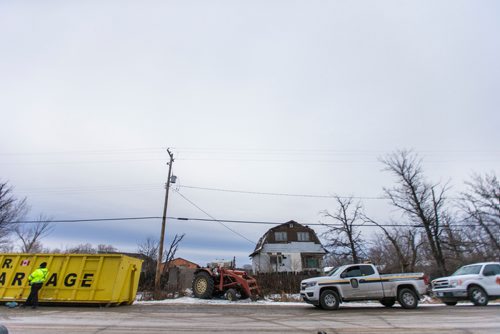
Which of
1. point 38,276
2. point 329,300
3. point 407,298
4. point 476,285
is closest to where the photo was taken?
point 38,276

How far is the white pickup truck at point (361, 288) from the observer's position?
13898mm

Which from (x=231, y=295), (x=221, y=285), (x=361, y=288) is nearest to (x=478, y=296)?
(x=361, y=288)

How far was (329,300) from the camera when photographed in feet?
45.4

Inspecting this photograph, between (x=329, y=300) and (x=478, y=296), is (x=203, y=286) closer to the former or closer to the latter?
(x=329, y=300)

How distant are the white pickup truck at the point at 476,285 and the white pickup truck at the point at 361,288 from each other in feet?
6.74

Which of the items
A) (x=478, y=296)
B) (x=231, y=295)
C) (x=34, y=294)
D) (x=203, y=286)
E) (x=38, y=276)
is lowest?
(x=478, y=296)

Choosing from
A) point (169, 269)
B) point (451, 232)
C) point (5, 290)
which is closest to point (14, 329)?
point (5, 290)

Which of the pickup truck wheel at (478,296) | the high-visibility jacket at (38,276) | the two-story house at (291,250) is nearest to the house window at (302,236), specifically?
the two-story house at (291,250)

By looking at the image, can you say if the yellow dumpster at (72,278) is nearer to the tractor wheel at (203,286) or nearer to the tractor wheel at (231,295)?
the tractor wheel at (203,286)

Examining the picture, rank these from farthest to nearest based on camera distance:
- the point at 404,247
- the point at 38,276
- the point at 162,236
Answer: the point at 404,247 → the point at 162,236 → the point at 38,276

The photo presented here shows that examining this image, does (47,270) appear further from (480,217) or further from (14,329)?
(480,217)

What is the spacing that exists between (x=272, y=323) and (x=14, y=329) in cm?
631

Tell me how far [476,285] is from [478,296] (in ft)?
1.52

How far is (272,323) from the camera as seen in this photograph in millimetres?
9445
